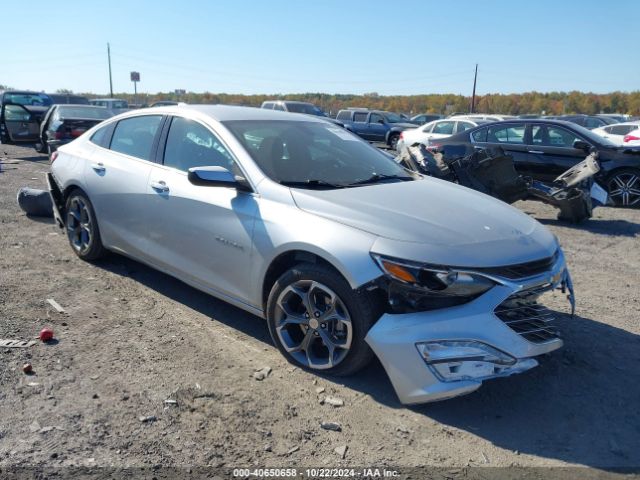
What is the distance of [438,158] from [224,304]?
486 cm

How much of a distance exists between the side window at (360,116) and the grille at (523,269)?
23.5 metres

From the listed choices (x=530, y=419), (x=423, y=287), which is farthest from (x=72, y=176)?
(x=530, y=419)

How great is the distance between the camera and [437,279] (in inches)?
122

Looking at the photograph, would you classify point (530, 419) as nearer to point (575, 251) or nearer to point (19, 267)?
point (575, 251)

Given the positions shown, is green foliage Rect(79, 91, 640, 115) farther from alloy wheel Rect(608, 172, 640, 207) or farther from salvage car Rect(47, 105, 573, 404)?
salvage car Rect(47, 105, 573, 404)

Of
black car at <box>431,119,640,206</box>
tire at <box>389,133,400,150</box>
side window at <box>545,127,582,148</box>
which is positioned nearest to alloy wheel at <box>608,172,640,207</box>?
black car at <box>431,119,640,206</box>

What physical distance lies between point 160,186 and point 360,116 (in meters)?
22.8

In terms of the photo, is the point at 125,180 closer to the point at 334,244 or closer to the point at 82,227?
the point at 82,227

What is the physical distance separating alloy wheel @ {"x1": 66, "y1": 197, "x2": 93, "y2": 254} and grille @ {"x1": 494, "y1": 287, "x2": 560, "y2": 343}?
400cm

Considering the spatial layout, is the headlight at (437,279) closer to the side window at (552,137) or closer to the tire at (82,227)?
the tire at (82,227)

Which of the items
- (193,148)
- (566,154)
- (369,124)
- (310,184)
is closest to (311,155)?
(310,184)

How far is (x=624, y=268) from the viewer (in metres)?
6.23

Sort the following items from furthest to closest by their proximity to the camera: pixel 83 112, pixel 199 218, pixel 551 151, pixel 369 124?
pixel 369 124 → pixel 83 112 → pixel 551 151 → pixel 199 218

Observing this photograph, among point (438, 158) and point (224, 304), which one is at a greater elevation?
point (438, 158)
